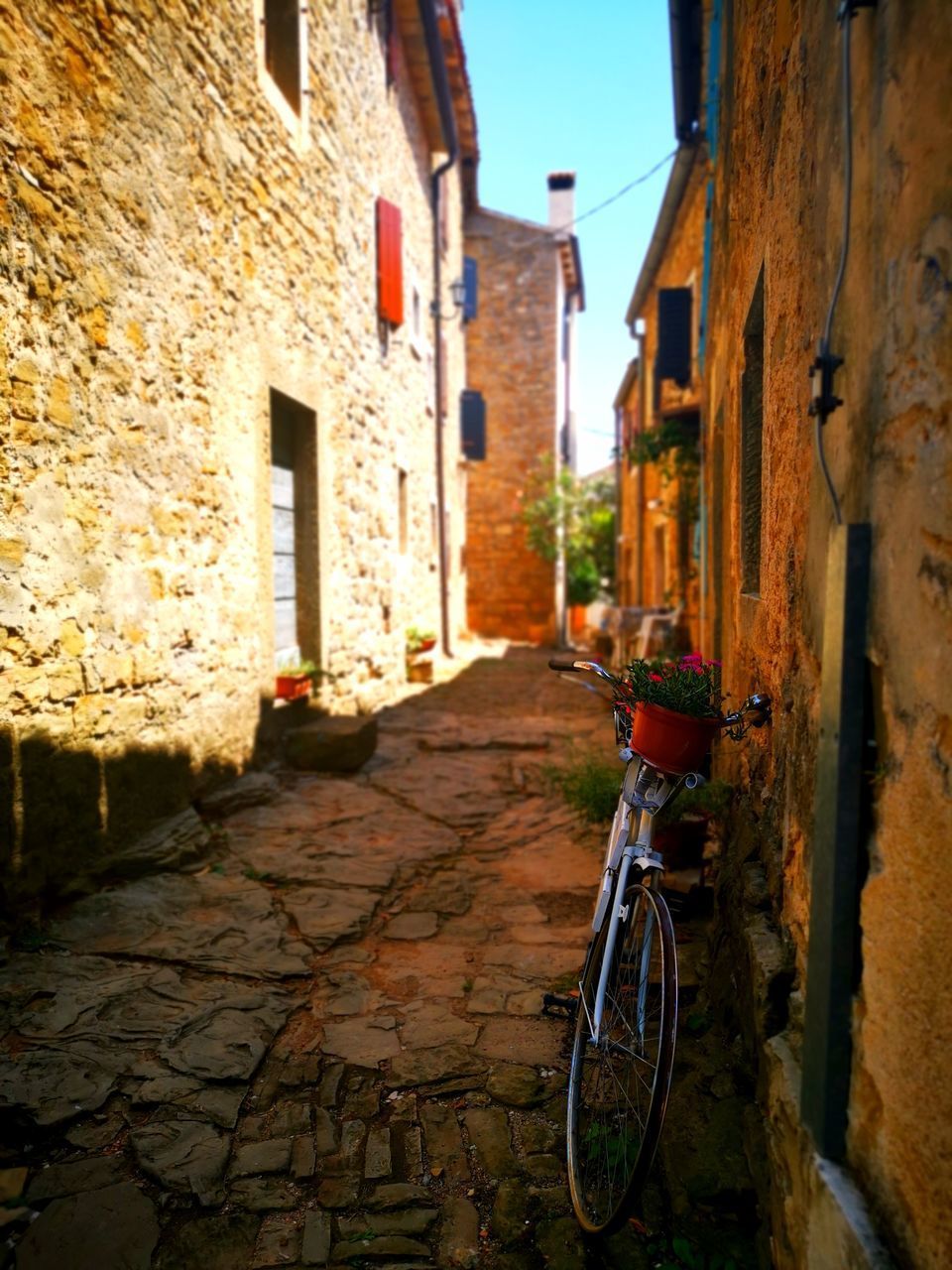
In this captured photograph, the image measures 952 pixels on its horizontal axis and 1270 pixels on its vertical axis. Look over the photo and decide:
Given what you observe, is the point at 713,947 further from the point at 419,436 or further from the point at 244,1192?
the point at 419,436

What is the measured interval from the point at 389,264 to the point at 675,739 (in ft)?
23.1

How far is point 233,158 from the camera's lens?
4.59m

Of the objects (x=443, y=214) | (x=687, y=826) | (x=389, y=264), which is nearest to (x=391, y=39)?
(x=389, y=264)

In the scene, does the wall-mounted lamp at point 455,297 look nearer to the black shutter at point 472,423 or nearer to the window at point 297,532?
the black shutter at point 472,423

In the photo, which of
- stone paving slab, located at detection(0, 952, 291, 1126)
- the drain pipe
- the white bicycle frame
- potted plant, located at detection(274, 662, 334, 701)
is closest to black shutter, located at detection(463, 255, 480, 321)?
the drain pipe

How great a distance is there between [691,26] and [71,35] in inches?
196

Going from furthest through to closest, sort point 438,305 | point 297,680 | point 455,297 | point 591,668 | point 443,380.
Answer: point 455,297 → point 443,380 → point 438,305 → point 297,680 → point 591,668

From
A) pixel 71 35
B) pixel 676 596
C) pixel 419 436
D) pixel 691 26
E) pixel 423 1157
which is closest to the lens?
pixel 423 1157

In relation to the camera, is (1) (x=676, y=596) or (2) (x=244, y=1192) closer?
(2) (x=244, y=1192)

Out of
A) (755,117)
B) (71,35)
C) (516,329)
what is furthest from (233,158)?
(516,329)

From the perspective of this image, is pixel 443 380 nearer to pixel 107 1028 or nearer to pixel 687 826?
Answer: pixel 687 826

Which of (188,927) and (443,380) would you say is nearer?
(188,927)

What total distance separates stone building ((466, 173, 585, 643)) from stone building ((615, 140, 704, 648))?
12.6 ft

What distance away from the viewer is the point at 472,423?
13836 millimetres
